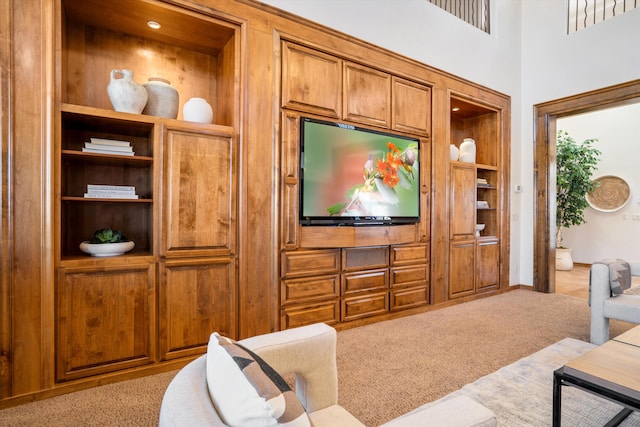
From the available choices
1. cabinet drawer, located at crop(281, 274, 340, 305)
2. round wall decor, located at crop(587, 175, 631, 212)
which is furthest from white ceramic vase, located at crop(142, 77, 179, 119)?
round wall decor, located at crop(587, 175, 631, 212)

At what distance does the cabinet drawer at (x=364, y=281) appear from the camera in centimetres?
319

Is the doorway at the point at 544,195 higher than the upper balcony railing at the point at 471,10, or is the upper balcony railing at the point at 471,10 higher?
the upper balcony railing at the point at 471,10

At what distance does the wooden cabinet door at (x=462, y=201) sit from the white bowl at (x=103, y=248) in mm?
3439

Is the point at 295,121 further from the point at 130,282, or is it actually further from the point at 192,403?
the point at 192,403

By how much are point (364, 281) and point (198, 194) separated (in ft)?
5.88

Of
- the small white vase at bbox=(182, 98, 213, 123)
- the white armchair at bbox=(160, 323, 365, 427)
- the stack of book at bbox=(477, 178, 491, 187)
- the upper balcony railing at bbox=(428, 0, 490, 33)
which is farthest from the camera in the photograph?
the stack of book at bbox=(477, 178, 491, 187)

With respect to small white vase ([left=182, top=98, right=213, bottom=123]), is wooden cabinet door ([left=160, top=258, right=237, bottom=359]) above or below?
below

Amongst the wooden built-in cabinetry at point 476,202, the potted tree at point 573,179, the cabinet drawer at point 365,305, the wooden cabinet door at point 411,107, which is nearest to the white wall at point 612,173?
the potted tree at point 573,179

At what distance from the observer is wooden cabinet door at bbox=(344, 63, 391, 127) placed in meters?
3.19

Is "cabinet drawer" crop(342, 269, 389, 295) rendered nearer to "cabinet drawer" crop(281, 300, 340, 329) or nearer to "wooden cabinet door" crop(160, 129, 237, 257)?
"cabinet drawer" crop(281, 300, 340, 329)

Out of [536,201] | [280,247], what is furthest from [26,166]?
[536,201]

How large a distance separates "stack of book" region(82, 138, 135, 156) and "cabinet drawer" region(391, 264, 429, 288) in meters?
2.68

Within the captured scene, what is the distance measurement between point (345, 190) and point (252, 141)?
984 millimetres

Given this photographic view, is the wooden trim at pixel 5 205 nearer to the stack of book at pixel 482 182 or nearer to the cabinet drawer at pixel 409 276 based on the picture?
the cabinet drawer at pixel 409 276
